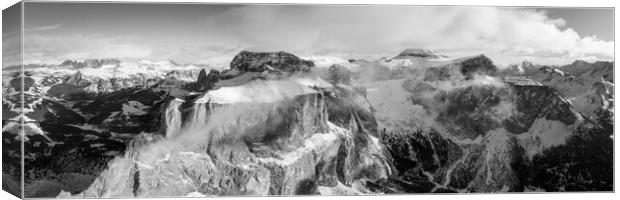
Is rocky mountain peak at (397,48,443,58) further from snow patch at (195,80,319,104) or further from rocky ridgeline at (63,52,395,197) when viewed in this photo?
snow patch at (195,80,319,104)

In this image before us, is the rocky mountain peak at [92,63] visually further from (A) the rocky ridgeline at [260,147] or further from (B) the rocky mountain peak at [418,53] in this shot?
(B) the rocky mountain peak at [418,53]

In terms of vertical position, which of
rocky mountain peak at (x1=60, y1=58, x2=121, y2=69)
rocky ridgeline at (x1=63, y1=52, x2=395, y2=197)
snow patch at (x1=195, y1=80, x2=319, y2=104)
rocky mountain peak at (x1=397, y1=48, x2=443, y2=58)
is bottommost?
rocky ridgeline at (x1=63, y1=52, x2=395, y2=197)

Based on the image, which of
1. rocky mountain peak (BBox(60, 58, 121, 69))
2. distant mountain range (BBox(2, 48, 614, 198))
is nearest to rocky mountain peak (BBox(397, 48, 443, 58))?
distant mountain range (BBox(2, 48, 614, 198))

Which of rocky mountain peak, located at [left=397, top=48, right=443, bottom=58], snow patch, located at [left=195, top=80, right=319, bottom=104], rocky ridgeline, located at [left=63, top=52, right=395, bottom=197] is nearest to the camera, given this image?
rocky ridgeline, located at [left=63, top=52, right=395, bottom=197]

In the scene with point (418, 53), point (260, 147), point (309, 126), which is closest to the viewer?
point (260, 147)

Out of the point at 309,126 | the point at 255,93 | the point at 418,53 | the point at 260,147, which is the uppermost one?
the point at 418,53

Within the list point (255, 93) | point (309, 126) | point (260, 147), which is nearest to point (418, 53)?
point (309, 126)

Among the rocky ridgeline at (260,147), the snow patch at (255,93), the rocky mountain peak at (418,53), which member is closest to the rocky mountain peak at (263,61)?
the rocky ridgeline at (260,147)

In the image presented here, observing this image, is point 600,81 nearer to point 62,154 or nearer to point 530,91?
point 530,91

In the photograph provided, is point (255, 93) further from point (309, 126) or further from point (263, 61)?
point (309, 126)

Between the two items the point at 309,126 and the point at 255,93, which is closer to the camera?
the point at 255,93

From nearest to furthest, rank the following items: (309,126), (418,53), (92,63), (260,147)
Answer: (92,63)
(260,147)
(309,126)
(418,53)
